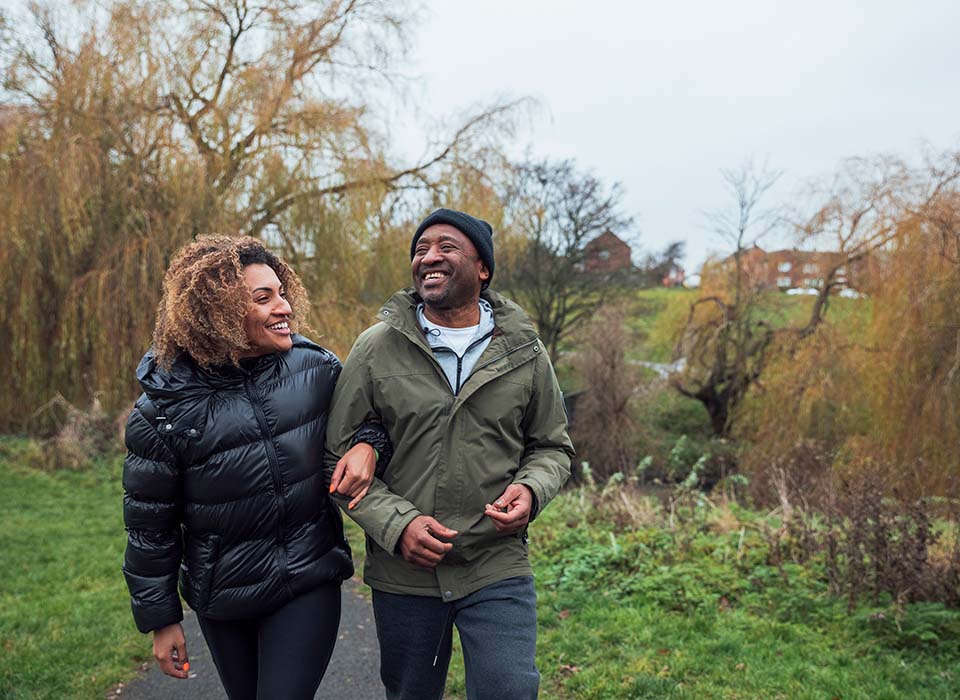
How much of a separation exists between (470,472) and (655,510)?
505cm

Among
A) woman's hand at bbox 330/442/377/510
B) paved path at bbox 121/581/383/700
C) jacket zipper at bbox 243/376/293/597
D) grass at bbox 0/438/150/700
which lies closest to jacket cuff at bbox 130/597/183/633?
jacket zipper at bbox 243/376/293/597

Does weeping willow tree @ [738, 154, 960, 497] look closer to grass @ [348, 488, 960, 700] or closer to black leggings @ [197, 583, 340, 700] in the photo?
grass @ [348, 488, 960, 700]

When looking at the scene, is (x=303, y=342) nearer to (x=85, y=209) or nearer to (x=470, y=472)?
(x=470, y=472)

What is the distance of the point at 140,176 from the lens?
423 inches

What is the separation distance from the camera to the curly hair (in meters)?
2.33

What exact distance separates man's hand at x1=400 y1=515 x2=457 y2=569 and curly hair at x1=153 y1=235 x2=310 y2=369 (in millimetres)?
715

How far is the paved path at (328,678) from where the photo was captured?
4.00 metres

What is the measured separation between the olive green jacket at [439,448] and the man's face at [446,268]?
0.35 feet

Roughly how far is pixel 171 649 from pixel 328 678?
2.05 meters

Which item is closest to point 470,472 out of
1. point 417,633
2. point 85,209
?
point 417,633

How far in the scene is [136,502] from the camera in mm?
2299

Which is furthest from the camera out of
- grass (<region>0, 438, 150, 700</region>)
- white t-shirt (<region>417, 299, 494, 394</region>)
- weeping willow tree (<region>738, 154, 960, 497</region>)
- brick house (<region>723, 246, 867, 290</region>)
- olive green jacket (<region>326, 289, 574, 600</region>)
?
brick house (<region>723, 246, 867, 290</region>)

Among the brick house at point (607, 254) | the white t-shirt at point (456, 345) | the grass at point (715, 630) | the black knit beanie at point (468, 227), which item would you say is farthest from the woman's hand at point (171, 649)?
the brick house at point (607, 254)

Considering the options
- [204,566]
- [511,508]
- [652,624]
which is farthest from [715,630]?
[204,566]
